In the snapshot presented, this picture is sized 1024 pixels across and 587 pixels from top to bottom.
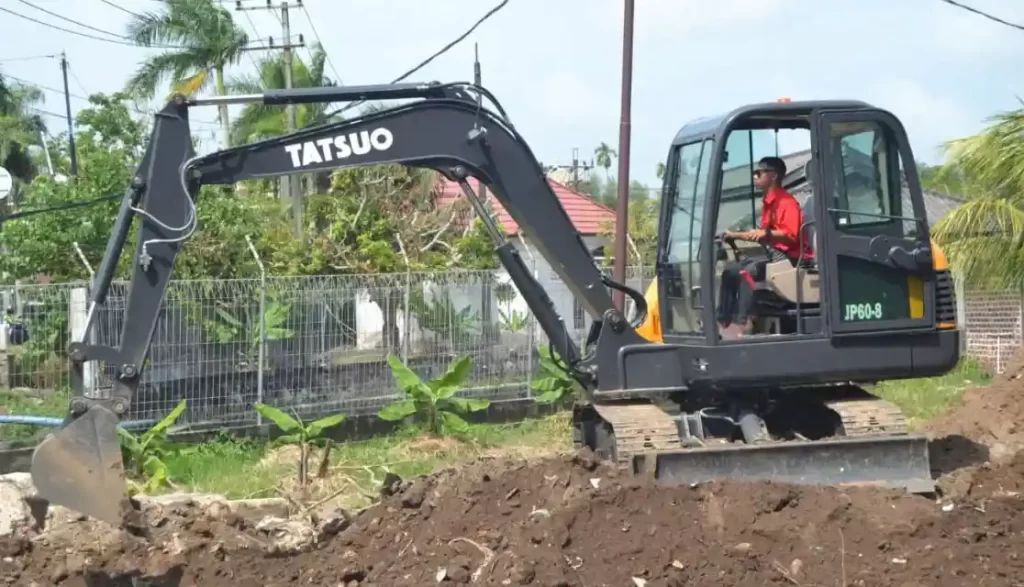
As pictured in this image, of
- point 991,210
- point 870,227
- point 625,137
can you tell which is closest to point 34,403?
point 625,137

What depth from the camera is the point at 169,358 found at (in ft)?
40.5

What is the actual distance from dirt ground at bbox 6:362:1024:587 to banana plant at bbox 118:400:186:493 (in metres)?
2.39

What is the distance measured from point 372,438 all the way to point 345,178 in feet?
28.0

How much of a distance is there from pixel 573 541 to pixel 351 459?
5.18m

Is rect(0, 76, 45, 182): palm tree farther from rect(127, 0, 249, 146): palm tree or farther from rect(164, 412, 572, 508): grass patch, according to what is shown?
rect(164, 412, 572, 508): grass patch

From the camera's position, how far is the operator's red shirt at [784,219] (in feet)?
28.1

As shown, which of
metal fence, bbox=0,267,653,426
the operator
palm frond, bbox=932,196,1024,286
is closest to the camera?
the operator

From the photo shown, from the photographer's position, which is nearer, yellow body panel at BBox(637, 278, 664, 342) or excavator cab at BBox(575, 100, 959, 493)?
excavator cab at BBox(575, 100, 959, 493)

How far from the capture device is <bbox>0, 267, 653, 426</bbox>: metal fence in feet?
40.7

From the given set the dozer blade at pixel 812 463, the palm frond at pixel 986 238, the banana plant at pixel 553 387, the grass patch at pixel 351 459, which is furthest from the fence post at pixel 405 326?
the palm frond at pixel 986 238

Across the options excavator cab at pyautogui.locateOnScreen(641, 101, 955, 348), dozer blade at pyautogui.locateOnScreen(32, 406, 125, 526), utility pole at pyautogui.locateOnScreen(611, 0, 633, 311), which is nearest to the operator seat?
excavator cab at pyautogui.locateOnScreen(641, 101, 955, 348)

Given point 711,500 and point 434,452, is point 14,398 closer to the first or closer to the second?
point 434,452

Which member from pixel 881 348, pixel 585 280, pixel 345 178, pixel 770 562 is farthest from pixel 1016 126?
pixel 345 178

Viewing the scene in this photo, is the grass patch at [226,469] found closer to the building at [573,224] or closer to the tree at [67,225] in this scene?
the building at [573,224]
